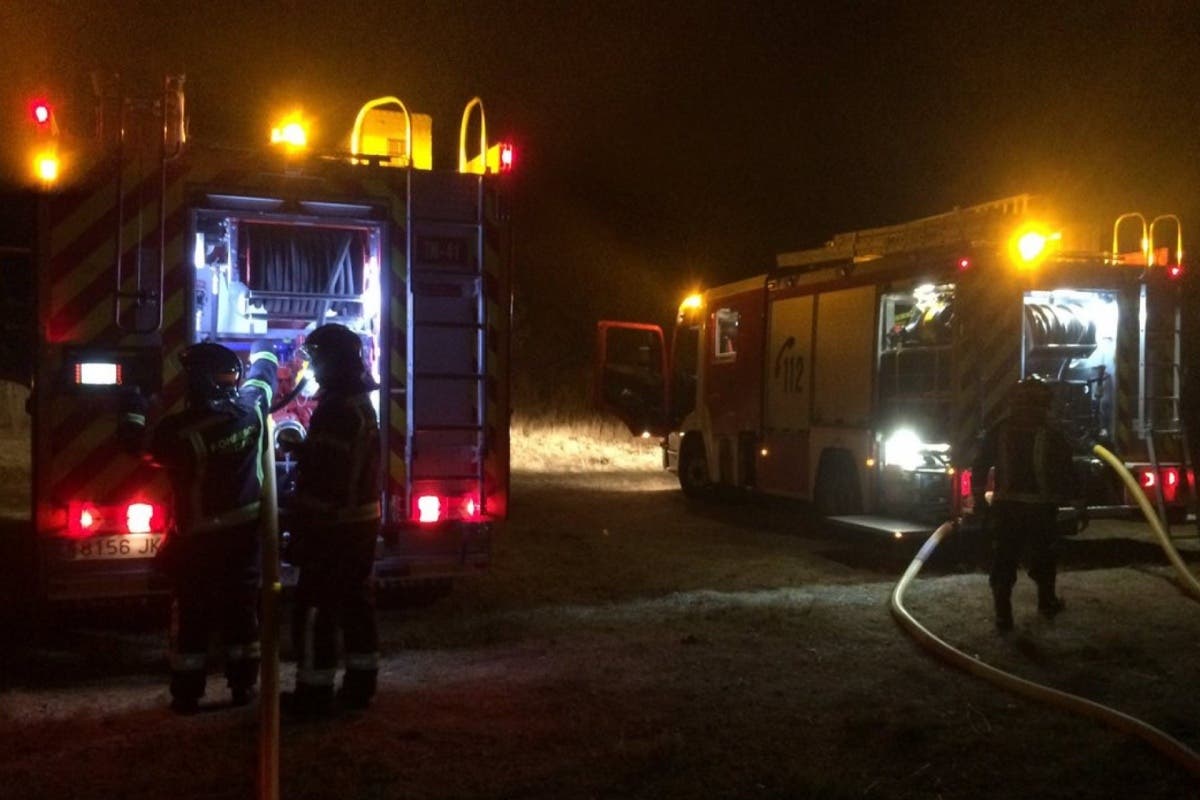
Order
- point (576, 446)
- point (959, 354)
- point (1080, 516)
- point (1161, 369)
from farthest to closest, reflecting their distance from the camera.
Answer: point (576, 446) → point (1161, 369) → point (959, 354) → point (1080, 516)

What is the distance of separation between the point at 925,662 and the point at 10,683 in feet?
15.5

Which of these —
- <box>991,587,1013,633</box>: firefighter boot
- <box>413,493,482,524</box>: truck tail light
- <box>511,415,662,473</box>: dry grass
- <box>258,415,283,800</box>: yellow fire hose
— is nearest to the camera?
<box>258,415,283,800</box>: yellow fire hose

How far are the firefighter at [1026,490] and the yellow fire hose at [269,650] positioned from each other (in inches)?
177

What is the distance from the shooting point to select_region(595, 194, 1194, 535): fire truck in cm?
998

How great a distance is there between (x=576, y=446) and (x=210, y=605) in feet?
62.0

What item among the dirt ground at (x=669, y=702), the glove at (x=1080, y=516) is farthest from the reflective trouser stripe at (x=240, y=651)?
the glove at (x=1080, y=516)

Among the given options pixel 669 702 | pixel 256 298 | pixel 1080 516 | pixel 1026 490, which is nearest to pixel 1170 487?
pixel 1080 516

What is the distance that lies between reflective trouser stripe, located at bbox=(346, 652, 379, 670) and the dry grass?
15939mm

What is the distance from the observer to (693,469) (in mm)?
15906

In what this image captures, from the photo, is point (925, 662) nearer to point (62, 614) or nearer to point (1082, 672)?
point (1082, 672)

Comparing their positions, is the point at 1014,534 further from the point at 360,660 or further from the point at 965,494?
the point at 360,660

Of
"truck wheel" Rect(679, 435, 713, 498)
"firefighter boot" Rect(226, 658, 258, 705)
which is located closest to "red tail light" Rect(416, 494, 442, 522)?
"firefighter boot" Rect(226, 658, 258, 705)

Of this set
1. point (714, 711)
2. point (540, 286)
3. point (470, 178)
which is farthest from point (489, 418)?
point (540, 286)

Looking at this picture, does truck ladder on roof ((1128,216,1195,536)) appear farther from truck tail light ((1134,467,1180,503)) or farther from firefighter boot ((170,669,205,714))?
firefighter boot ((170,669,205,714))
